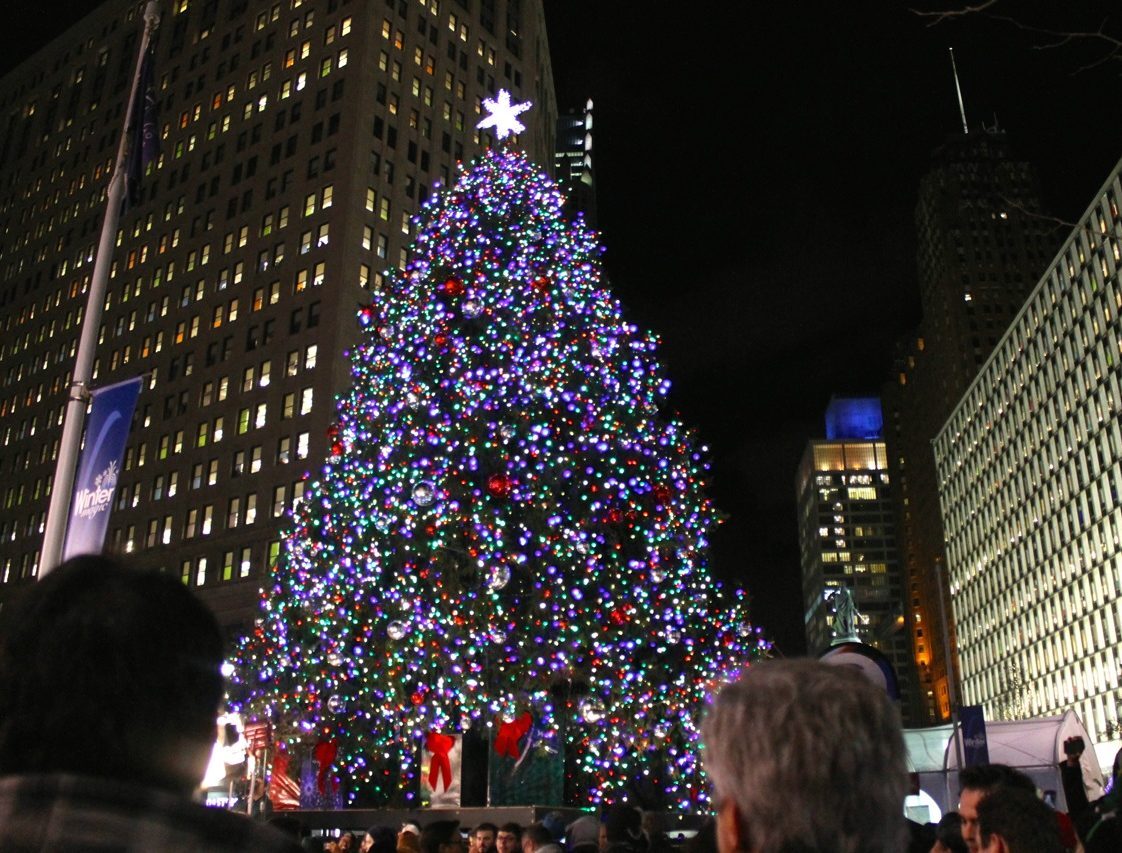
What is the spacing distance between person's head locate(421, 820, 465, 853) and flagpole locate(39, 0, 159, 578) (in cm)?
565


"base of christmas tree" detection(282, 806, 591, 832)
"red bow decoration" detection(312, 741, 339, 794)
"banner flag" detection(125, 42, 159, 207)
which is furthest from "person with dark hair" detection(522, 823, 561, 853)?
"red bow decoration" detection(312, 741, 339, 794)

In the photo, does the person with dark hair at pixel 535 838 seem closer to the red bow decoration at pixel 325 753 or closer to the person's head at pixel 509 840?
the person's head at pixel 509 840

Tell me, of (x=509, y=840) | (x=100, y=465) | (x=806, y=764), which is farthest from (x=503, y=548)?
(x=806, y=764)

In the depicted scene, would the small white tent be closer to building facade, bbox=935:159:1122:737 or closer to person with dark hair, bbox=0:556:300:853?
person with dark hair, bbox=0:556:300:853

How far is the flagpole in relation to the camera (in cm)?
1183

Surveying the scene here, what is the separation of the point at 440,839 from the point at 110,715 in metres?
7.48

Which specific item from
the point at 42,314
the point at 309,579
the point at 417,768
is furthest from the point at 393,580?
the point at 42,314

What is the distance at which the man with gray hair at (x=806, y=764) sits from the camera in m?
2.09

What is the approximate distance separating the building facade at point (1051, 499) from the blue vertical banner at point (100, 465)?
72913 mm

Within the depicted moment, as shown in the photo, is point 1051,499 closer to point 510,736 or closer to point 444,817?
point 510,736

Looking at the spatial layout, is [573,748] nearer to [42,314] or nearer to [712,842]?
[712,842]

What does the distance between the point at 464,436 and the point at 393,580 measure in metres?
3.33

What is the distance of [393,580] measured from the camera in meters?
20.0

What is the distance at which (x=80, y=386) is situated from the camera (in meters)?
12.2
